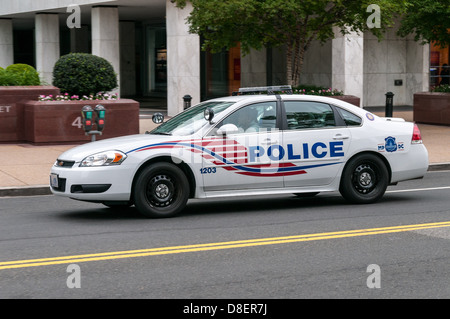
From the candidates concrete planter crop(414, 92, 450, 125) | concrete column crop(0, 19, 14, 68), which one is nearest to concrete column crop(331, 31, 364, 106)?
concrete planter crop(414, 92, 450, 125)

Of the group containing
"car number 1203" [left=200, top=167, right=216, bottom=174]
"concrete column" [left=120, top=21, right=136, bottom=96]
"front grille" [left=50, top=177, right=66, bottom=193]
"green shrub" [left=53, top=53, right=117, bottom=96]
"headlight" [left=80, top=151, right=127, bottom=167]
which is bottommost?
"front grille" [left=50, top=177, right=66, bottom=193]

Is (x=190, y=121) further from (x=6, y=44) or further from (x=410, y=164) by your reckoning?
(x=6, y=44)

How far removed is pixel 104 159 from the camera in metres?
9.73

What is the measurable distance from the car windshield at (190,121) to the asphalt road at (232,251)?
1119 mm

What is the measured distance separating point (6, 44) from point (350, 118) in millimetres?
36688

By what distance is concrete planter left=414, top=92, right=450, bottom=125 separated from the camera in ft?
83.4

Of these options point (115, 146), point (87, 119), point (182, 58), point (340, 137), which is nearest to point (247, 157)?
point (340, 137)

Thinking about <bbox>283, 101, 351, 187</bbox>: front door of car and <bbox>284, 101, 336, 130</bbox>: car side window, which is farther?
<bbox>284, 101, 336, 130</bbox>: car side window

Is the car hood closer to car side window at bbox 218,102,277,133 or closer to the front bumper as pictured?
the front bumper

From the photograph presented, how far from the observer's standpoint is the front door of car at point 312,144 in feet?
34.7

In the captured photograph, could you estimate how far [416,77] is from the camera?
1469 inches

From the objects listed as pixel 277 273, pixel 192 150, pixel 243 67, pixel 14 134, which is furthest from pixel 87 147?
pixel 243 67

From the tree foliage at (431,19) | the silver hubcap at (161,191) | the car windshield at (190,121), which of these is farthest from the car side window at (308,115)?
the tree foliage at (431,19)

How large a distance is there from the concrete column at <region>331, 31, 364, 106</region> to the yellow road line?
68.8ft
